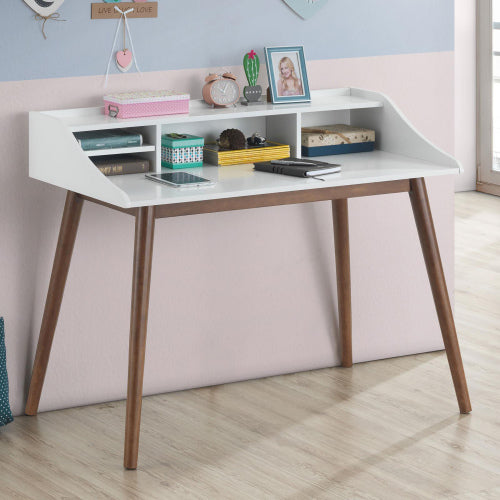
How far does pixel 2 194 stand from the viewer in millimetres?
2855

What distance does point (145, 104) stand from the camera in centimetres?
279

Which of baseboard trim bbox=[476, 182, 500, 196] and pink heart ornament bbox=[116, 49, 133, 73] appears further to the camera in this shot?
baseboard trim bbox=[476, 182, 500, 196]

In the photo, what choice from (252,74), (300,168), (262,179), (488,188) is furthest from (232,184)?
(488,188)

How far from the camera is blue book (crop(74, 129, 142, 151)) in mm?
2732

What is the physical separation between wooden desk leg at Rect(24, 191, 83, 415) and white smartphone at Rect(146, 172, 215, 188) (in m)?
0.27

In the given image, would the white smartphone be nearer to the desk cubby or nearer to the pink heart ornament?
the desk cubby

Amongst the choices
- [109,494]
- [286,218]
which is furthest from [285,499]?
[286,218]

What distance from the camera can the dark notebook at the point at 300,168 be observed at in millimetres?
2738

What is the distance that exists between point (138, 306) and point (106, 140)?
492 millimetres

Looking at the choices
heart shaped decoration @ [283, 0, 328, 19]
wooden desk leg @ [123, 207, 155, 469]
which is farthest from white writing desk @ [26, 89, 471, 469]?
heart shaped decoration @ [283, 0, 328, 19]

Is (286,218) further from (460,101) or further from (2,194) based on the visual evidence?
(460,101)

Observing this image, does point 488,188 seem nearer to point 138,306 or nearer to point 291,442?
point 291,442

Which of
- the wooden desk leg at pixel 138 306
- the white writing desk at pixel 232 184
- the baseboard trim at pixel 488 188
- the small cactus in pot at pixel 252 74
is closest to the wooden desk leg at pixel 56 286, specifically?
the white writing desk at pixel 232 184

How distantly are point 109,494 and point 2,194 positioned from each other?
2.99 ft
